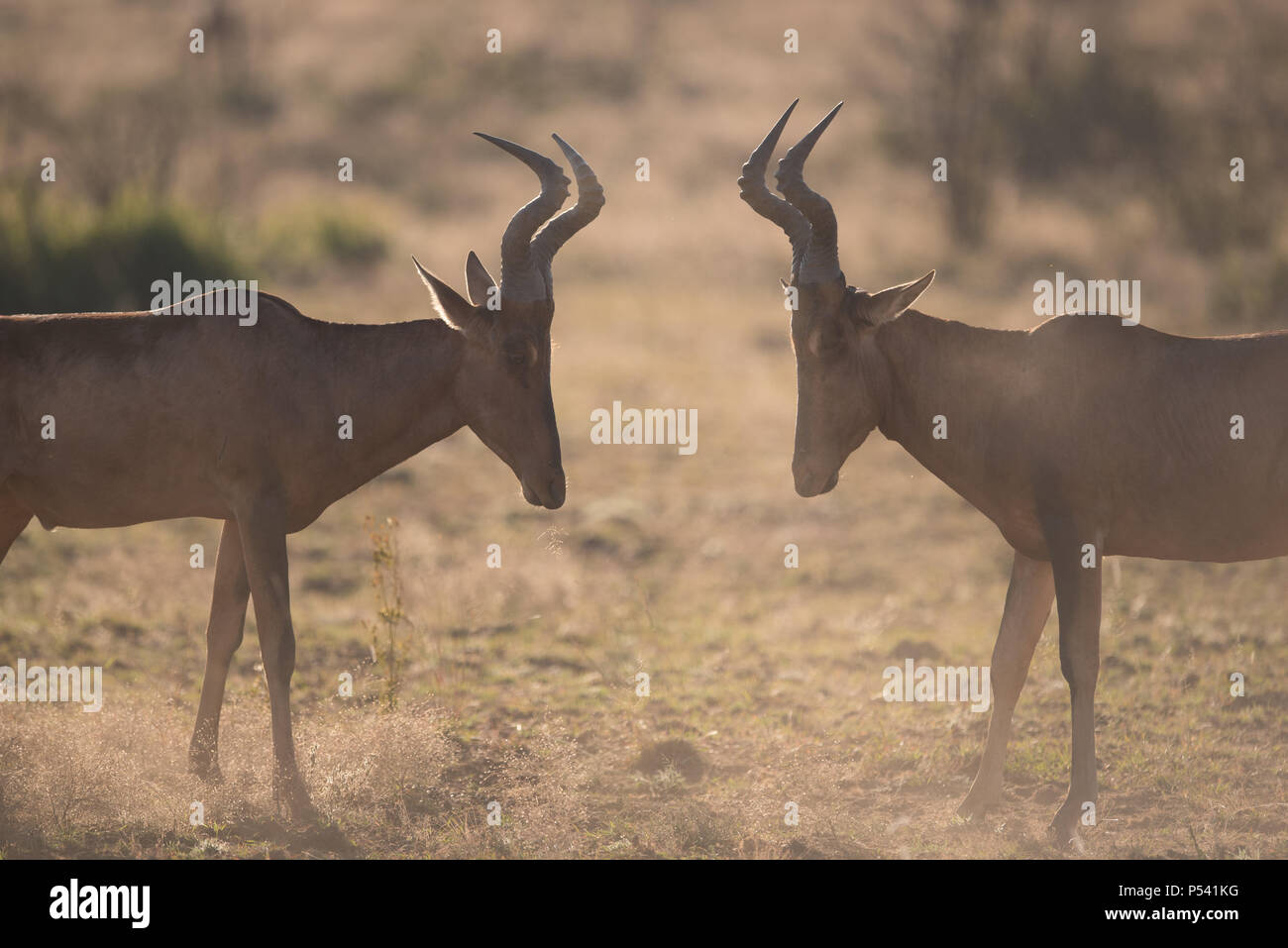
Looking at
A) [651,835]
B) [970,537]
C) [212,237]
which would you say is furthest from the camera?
[212,237]

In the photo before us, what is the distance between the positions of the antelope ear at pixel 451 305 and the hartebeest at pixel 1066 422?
1776mm

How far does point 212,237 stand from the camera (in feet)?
86.9

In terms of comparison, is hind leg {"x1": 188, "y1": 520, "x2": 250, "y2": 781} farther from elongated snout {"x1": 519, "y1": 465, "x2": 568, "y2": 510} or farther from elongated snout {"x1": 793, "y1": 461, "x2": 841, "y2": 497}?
elongated snout {"x1": 793, "y1": 461, "x2": 841, "y2": 497}

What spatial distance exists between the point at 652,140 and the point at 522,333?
46820 millimetres

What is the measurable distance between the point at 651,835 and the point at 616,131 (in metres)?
48.9

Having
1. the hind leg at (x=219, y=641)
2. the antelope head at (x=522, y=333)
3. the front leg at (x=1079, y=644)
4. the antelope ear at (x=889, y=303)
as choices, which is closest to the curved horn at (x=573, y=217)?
the antelope head at (x=522, y=333)

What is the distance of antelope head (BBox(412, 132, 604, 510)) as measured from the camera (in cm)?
902

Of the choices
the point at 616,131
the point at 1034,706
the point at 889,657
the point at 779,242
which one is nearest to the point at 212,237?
the point at 779,242

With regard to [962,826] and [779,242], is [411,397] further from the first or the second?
[779,242]

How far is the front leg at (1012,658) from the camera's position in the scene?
9.28 meters

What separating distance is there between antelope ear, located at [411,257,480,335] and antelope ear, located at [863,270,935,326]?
2311 millimetres

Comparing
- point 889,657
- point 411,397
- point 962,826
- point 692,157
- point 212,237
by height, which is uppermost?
point 692,157

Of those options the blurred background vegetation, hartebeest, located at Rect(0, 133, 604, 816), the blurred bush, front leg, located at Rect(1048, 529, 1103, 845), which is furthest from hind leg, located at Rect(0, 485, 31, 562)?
the blurred background vegetation

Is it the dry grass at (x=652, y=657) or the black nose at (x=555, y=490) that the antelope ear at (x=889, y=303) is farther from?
the dry grass at (x=652, y=657)
